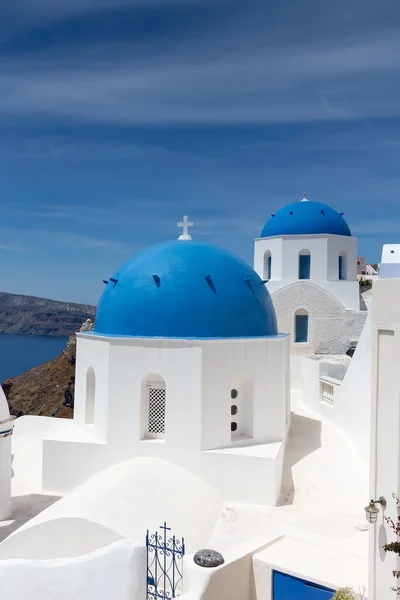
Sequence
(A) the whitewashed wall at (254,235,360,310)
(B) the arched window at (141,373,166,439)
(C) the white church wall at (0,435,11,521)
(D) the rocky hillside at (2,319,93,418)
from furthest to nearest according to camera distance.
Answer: (D) the rocky hillside at (2,319,93,418)
(A) the whitewashed wall at (254,235,360,310)
(B) the arched window at (141,373,166,439)
(C) the white church wall at (0,435,11,521)

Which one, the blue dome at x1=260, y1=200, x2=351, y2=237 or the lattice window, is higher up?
the blue dome at x1=260, y1=200, x2=351, y2=237

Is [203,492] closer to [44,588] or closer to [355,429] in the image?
[44,588]

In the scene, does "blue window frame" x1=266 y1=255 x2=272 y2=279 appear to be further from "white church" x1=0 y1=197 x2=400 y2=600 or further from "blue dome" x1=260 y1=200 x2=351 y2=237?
"white church" x1=0 y1=197 x2=400 y2=600

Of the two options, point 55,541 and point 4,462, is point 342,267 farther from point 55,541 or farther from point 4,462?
point 55,541

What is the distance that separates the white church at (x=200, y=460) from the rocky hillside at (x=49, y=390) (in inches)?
647

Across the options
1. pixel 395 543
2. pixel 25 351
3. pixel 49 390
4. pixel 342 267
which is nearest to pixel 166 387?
pixel 395 543

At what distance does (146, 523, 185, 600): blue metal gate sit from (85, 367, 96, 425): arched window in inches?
180

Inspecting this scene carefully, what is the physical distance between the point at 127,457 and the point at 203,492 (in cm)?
170

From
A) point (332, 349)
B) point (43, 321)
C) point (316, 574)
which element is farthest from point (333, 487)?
point (43, 321)

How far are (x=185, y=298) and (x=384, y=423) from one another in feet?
17.3

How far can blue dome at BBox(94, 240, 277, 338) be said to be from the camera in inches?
405

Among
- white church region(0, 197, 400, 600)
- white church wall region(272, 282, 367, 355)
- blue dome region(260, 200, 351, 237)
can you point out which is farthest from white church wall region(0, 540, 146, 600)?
blue dome region(260, 200, 351, 237)

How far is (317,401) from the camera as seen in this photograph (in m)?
14.5

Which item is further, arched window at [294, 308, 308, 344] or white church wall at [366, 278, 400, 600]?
arched window at [294, 308, 308, 344]
